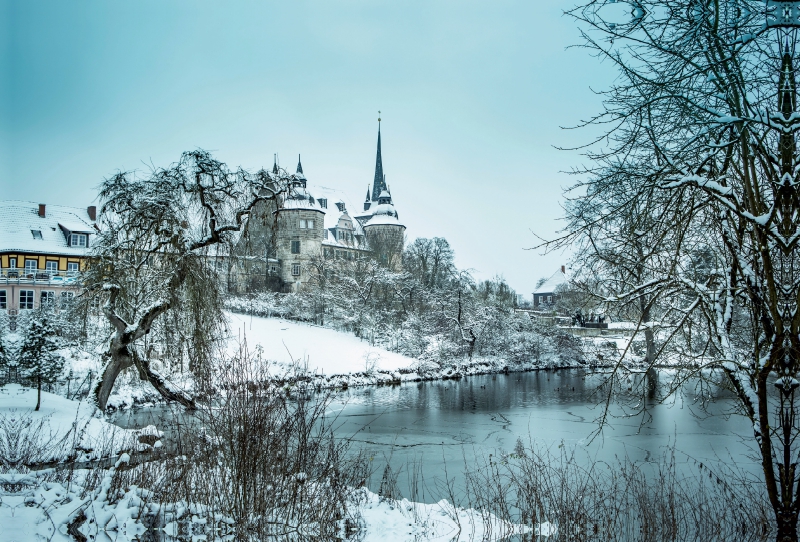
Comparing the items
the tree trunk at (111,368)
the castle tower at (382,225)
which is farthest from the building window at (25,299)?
the castle tower at (382,225)

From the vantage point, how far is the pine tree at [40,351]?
33.9 ft

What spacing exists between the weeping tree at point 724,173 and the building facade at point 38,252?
9.18 meters

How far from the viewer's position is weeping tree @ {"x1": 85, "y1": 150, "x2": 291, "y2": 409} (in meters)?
10.4

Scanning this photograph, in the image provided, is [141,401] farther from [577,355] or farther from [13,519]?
[577,355]

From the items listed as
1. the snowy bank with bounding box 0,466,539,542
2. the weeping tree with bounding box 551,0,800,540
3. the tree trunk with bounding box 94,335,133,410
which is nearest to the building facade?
the tree trunk with bounding box 94,335,133,410

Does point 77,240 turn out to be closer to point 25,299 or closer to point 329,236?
point 25,299

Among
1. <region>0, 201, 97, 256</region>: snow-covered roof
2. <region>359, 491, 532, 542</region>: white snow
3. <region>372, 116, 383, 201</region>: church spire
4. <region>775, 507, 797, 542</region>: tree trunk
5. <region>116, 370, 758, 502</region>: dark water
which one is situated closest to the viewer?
<region>775, 507, 797, 542</region>: tree trunk

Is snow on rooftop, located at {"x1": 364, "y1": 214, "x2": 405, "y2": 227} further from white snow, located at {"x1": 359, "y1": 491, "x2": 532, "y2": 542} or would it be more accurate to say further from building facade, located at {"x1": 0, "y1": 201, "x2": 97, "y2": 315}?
white snow, located at {"x1": 359, "y1": 491, "x2": 532, "y2": 542}

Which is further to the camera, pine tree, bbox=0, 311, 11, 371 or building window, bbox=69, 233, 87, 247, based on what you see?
building window, bbox=69, 233, 87, 247

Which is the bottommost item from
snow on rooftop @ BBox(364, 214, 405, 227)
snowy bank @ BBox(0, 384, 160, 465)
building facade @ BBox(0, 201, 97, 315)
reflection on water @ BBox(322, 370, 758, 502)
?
reflection on water @ BBox(322, 370, 758, 502)

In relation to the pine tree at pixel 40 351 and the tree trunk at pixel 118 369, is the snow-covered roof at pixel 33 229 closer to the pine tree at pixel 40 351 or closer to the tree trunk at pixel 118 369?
the pine tree at pixel 40 351

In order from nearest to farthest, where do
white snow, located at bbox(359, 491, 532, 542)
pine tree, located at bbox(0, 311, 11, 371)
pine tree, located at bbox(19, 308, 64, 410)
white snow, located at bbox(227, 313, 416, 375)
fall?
white snow, located at bbox(359, 491, 532, 542)
pine tree, located at bbox(0, 311, 11, 371)
pine tree, located at bbox(19, 308, 64, 410)
white snow, located at bbox(227, 313, 416, 375)

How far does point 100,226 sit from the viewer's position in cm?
1112

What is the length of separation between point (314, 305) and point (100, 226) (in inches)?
699
